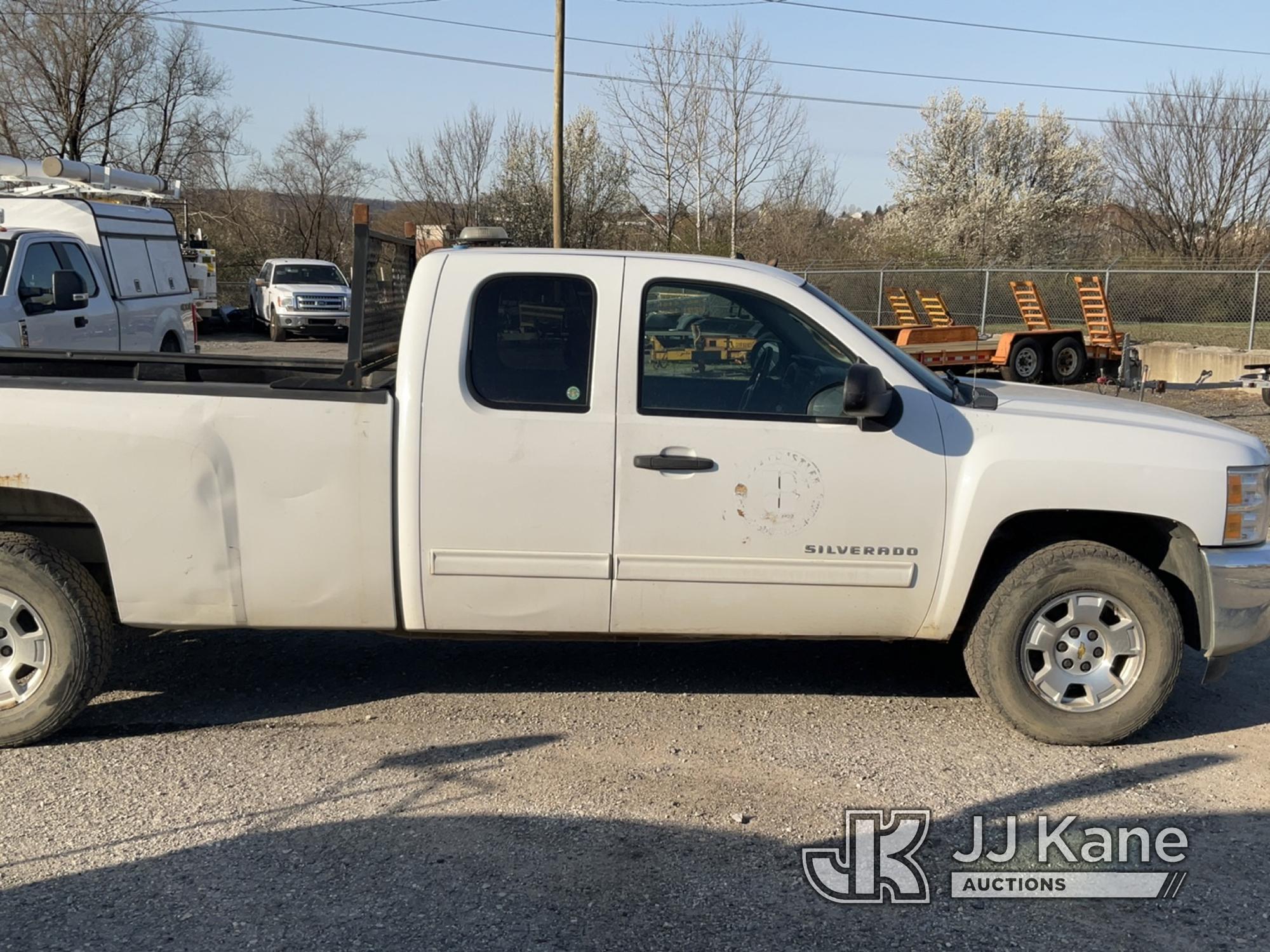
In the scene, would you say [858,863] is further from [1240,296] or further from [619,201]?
[619,201]

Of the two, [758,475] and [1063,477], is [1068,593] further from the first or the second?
[758,475]

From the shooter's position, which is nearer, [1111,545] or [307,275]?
[1111,545]

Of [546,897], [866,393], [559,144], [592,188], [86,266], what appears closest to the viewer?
[546,897]

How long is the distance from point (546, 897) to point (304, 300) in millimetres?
24302

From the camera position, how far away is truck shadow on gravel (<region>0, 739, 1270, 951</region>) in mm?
3379

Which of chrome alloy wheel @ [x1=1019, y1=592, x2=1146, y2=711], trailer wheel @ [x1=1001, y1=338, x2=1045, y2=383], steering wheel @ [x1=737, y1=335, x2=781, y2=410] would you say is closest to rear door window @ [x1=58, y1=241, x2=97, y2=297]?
steering wheel @ [x1=737, y1=335, x2=781, y2=410]

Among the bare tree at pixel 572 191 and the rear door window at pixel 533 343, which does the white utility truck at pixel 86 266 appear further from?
the bare tree at pixel 572 191

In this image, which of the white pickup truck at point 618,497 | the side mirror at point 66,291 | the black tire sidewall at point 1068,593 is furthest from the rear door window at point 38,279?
the black tire sidewall at point 1068,593

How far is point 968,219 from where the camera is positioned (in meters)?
44.2

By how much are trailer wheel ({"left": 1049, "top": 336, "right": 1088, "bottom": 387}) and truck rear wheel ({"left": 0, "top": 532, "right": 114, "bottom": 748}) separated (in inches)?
706

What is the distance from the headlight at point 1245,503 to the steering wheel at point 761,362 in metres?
1.88

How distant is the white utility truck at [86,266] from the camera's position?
10.7 meters

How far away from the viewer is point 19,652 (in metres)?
4.65

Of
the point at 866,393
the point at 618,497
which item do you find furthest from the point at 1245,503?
the point at 618,497
